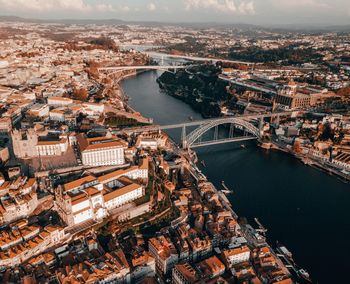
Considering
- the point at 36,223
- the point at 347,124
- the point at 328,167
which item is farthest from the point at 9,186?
the point at 347,124

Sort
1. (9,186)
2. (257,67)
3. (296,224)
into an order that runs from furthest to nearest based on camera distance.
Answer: (257,67)
(296,224)
(9,186)

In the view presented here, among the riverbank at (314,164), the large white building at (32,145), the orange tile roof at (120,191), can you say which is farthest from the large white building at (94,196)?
the riverbank at (314,164)

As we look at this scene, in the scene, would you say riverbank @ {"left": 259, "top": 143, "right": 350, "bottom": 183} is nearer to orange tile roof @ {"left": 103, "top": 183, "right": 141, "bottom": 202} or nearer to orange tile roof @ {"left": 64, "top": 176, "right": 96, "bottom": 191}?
orange tile roof @ {"left": 103, "top": 183, "right": 141, "bottom": 202}

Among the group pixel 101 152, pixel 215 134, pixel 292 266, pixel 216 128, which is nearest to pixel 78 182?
pixel 101 152

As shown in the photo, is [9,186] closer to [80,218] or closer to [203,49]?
[80,218]

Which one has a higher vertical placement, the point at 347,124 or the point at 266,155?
the point at 347,124

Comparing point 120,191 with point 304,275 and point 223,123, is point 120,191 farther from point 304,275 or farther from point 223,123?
point 223,123

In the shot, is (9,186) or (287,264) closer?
(287,264)

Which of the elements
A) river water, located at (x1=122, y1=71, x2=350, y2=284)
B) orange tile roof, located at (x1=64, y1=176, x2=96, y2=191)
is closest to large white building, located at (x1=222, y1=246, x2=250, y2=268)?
river water, located at (x1=122, y1=71, x2=350, y2=284)
